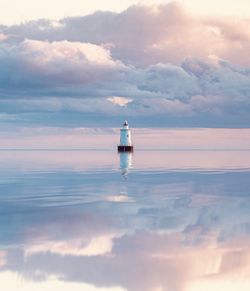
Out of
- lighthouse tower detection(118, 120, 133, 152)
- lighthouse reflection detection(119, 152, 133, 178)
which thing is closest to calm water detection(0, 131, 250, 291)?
lighthouse reflection detection(119, 152, 133, 178)

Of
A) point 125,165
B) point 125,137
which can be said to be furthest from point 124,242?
point 125,137

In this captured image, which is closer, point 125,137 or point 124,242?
point 124,242

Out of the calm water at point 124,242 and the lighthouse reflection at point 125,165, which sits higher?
the calm water at point 124,242

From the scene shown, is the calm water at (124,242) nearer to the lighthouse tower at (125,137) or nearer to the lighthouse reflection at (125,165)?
the lighthouse reflection at (125,165)

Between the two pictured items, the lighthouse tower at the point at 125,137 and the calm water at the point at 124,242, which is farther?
the lighthouse tower at the point at 125,137

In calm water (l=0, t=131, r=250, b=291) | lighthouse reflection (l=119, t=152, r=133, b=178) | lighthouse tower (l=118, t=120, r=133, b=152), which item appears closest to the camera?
calm water (l=0, t=131, r=250, b=291)

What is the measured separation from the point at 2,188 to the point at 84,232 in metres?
19.0

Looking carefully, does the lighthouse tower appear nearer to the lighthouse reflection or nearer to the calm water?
the lighthouse reflection

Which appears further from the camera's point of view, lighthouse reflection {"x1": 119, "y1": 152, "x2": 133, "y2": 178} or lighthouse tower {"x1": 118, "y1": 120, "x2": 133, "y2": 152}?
lighthouse tower {"x1": 118, "y1": 120, "x2": 133, "y2": 152}

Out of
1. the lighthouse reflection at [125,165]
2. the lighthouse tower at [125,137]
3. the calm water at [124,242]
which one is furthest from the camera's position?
the lighthouse tower at [125,137]

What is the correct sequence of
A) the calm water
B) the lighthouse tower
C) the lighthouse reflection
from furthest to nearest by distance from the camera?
1. the lighthouse tower
2. the lighthouse reflection
3. the calm water

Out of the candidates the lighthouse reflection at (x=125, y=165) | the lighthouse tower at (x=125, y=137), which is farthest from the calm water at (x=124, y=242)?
the lighthouse tower at (x=125, y=137)

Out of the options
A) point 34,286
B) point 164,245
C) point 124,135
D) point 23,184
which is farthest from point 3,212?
point 124,135

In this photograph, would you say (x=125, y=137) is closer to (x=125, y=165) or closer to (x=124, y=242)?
(x=125, y=165)
